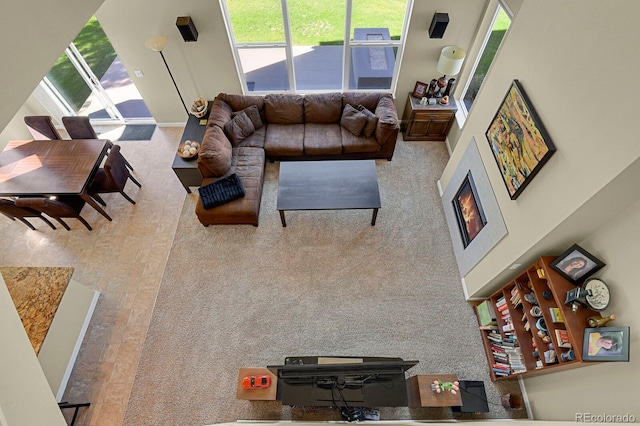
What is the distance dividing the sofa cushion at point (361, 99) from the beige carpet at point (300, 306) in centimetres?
159

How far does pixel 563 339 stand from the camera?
110 inches

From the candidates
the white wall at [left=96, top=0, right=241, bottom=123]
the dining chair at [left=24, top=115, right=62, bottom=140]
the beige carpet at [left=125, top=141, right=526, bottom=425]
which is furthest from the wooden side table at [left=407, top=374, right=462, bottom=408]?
the dining chair at [left=24, top=115, right=62, bottom=140]

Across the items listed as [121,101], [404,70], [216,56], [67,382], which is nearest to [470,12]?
[404,70]

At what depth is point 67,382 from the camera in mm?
3744

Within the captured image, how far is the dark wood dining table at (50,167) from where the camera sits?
433cm

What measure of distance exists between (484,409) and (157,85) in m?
6.53

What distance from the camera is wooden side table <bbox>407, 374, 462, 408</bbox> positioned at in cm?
318

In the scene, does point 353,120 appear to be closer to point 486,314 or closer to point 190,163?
point 190,163

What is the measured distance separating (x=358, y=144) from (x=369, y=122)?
1.24ft

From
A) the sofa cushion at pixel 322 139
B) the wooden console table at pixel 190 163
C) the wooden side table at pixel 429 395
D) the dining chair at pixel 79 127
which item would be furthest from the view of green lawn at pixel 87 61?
the wooden side table at pixel 429 395

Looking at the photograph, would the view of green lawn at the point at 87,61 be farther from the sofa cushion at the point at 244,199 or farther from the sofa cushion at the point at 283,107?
the sofa cushion at the point at 244,199

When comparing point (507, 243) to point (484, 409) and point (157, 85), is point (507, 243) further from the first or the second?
point (157, 85)

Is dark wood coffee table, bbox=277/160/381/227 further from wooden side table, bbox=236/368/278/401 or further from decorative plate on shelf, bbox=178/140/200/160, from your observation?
wooden side table, bbox=236/368/278/401

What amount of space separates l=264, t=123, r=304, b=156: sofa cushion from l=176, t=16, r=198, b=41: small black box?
1.72m
